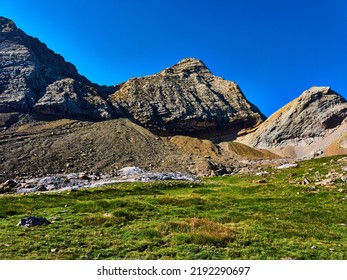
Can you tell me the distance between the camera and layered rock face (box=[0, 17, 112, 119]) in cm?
14400

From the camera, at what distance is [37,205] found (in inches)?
1162

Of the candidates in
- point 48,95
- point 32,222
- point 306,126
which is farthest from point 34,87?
point 32,222

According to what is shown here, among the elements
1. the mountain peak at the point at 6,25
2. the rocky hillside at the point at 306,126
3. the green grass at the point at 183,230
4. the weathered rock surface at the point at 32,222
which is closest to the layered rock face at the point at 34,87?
the mountain peak at the point at 6,25

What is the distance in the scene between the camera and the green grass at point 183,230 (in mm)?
14422

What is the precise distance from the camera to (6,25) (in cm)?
18800

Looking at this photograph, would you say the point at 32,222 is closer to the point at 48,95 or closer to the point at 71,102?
the point at 71,102

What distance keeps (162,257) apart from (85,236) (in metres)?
5.29

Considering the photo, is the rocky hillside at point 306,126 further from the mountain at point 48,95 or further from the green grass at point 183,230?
the green grass at point 183,230

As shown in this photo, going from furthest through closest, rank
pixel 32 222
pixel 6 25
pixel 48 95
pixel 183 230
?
pixel 6 25, pixel 48 95, pixel 32 222, pixel 183 230

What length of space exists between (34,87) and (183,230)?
15686 cm

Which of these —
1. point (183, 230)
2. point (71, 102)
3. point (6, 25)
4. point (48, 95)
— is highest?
point (6, 25)

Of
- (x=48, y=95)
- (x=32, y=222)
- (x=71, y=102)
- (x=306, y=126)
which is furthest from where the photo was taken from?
(x=306, y=126)
